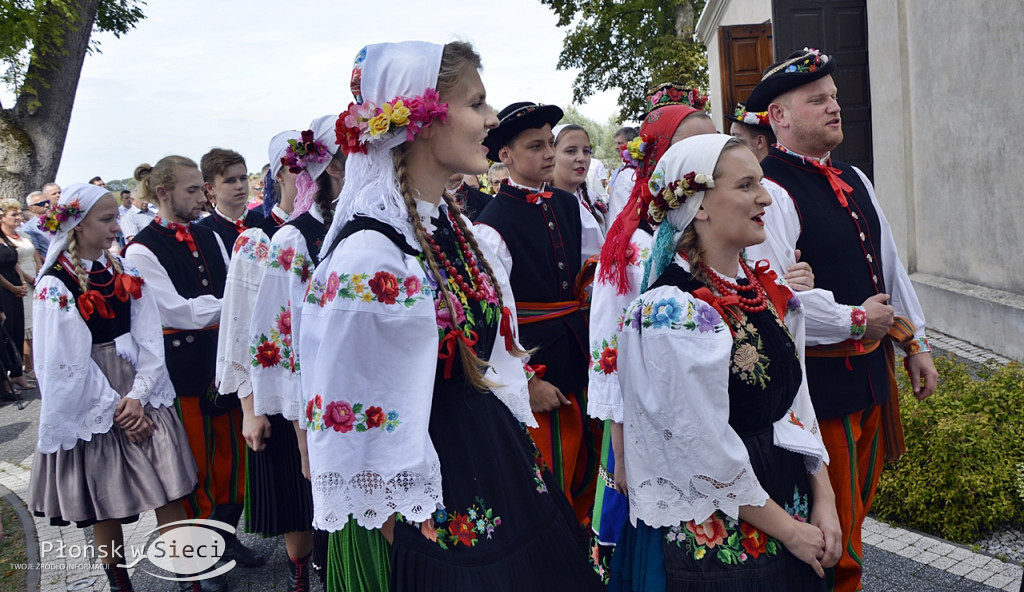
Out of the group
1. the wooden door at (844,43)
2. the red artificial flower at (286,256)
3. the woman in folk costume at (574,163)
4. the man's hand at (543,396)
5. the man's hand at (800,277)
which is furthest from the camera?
the wooden door at (844,43)

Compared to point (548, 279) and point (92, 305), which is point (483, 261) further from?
point (92, 305)

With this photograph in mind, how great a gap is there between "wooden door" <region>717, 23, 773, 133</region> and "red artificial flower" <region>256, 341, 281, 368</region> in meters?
8.15

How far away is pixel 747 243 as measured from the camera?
8.04 feet

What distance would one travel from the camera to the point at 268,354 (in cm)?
369

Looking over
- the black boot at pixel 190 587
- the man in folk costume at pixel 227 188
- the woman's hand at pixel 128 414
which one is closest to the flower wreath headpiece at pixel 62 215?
the woman's hand at pixel 128 414

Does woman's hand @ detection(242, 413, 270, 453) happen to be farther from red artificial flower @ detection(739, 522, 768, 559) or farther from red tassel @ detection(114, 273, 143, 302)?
red artificial flower @ detection(739, 522, 768, 559)

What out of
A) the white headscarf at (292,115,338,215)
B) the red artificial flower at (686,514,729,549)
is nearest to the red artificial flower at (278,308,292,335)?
the white headscarf at (292,115,338,215)

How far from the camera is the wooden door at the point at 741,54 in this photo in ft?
34.8

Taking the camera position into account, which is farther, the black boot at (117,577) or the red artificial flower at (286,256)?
the black boot at (117,577)

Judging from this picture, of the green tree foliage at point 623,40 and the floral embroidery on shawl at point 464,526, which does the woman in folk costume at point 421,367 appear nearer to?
the floral embroidery on shawl at point 464,526

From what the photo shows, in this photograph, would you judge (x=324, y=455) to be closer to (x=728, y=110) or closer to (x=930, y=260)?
(x=930, y=260)

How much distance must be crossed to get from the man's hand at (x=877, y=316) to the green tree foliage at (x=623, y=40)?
2105 centimetres

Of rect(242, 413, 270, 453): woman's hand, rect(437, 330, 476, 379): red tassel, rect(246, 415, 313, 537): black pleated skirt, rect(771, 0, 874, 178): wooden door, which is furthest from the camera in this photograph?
rect(771, 0, 874, 178): wooden door

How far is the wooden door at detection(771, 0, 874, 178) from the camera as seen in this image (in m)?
9.22
